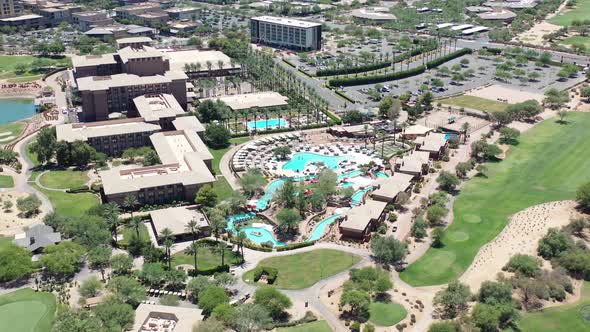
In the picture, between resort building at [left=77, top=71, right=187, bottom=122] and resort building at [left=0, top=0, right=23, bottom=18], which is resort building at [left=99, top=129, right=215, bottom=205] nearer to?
resort building at [left=77, top=71, right=187, bottom=122]

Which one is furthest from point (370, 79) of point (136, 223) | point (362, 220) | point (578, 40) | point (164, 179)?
point (136, 223)

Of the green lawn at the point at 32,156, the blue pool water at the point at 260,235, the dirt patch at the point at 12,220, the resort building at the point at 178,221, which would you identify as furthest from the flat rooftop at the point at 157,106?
the blue pool water at the point at 260,235

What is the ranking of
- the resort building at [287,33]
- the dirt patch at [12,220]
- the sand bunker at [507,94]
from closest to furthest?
the dirt patch at [12,220] < the sand bunker at [507,94] < the resort building at [287,33]

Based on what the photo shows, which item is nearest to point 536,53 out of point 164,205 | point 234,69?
point 234,69

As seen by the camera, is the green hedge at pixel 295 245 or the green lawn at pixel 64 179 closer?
the green hedge at pixel 295 245

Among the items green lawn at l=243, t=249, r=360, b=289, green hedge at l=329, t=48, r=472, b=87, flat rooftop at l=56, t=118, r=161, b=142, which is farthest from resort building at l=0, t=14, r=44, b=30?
green lawn at l=243, t=249, r=360, b=289

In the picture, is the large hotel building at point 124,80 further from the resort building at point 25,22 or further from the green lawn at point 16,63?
the resort building at point 25,22

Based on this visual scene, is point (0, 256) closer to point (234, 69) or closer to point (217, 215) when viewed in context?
point (217, 215)
